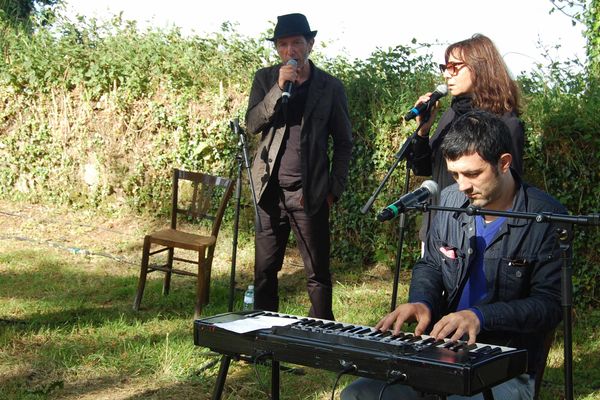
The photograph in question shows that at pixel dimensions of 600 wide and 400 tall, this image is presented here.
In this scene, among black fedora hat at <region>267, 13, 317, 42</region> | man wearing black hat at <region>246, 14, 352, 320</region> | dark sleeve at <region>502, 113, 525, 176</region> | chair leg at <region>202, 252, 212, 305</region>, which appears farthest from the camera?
chair leg at <region>202, 252, 212, 305</region>

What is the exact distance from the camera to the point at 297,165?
5.48 metres

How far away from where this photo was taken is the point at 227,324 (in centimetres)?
320

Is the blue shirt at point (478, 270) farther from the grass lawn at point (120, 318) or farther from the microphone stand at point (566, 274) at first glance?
the grass lawn at point (120, 318)

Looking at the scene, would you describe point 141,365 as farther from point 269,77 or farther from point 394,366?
point 394,366

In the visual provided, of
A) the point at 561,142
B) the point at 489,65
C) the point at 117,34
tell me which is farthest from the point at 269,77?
the point at 117,34

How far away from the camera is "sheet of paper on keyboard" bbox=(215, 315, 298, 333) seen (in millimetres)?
3121

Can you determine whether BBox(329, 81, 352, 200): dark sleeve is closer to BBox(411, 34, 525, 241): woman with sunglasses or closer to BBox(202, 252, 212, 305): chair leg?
BBox(411, 34, 525, 241): woman with sunglasses

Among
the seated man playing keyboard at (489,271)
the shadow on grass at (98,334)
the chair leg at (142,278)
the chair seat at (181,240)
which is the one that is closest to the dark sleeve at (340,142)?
the shadow on grass at (98,334)

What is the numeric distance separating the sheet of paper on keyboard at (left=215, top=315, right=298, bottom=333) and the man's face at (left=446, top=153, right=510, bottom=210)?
83cm

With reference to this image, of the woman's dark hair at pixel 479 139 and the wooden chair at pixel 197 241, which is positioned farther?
the wooden chair at pixel 197 241

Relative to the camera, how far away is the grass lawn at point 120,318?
512 centimetres

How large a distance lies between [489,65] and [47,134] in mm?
7509

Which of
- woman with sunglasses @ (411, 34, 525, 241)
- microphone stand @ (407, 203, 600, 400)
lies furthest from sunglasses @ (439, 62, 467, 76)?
microphone stand @ (407, 203, 600, 400)

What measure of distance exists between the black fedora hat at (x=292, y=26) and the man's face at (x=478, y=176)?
232 cm
